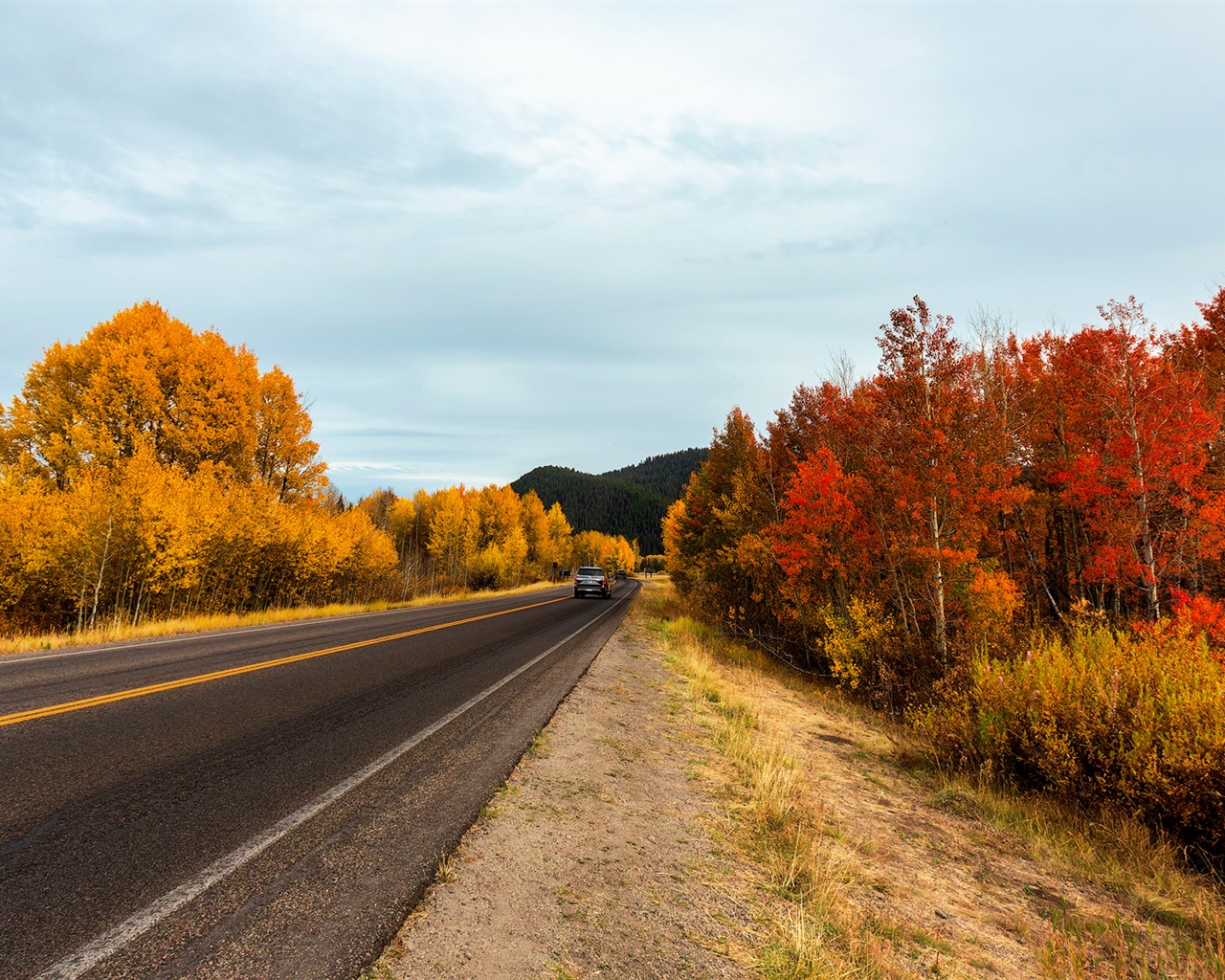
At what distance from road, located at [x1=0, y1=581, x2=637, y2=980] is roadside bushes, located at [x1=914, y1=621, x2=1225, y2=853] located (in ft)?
20.1

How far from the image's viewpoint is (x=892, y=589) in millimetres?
14406

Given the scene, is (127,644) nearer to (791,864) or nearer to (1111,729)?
(791,864)

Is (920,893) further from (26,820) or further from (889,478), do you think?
(889,478)

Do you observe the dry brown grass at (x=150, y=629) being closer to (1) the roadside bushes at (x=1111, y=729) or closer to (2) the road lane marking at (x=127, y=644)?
(2) the road lane marking at (x=127, y=644)

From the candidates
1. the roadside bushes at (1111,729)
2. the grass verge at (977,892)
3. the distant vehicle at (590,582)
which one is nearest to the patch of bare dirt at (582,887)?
the grass verge at (977,892)

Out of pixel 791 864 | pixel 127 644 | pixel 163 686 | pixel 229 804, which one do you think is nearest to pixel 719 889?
pixel 791 864

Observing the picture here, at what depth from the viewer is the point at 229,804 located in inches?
146

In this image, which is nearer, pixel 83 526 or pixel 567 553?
pixel 83 526

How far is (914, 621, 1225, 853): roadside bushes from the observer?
209 inches

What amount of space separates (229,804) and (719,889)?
11.0ft

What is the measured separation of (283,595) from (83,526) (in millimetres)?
8211

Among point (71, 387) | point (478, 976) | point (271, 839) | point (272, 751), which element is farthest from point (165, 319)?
point (478, 976)

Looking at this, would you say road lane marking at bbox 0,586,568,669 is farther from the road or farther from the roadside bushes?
the roadside bushes

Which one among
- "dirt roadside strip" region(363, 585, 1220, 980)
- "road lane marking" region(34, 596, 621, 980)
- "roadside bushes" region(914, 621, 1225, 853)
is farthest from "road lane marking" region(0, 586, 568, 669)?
"roadside bushes" region(914, 621, 1225, 853)
